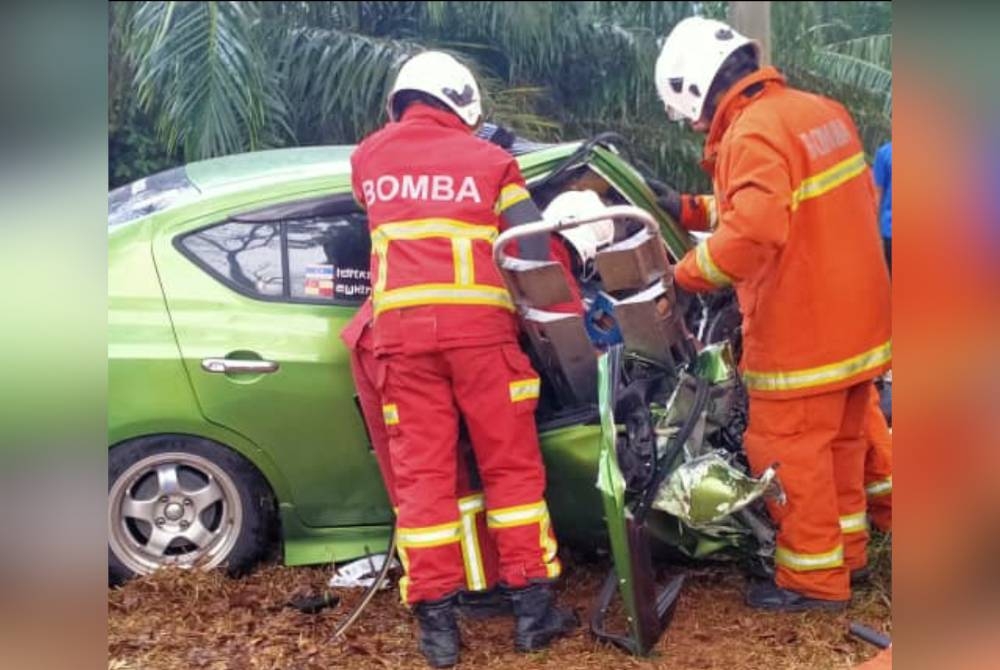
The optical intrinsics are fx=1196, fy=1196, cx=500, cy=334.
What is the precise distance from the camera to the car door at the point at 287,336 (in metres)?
3.98

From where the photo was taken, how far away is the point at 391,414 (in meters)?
Answer: 3.72

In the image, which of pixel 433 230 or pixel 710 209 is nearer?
pixel 433 230

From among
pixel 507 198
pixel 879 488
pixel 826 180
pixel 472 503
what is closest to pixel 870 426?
pixel 879 488

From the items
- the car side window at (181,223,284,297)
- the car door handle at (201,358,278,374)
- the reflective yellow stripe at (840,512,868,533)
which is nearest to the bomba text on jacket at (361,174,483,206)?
the car side window at (181,223,284,297)

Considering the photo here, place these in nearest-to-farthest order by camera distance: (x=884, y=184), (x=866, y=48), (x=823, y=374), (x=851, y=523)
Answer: (x=823, y=374)
(x=851, y=523)
(x=866, y=48)
(x=884, y=184)

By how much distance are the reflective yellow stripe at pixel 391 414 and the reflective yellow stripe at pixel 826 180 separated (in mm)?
1408

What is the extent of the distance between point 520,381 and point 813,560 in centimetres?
115

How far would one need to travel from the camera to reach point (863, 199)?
3.94m

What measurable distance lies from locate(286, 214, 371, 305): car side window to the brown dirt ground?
100 cm

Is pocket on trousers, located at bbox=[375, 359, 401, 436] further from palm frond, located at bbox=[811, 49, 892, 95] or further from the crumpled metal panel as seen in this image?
palm frond, located at bbox=[811, 49, 892, 95]

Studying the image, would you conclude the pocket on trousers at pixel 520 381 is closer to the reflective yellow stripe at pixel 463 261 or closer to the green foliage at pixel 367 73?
the reflective yellow stripe at pixel 463 261

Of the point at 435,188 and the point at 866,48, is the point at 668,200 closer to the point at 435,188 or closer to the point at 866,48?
the point at 435,188

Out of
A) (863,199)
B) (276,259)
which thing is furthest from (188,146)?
(863,199)
